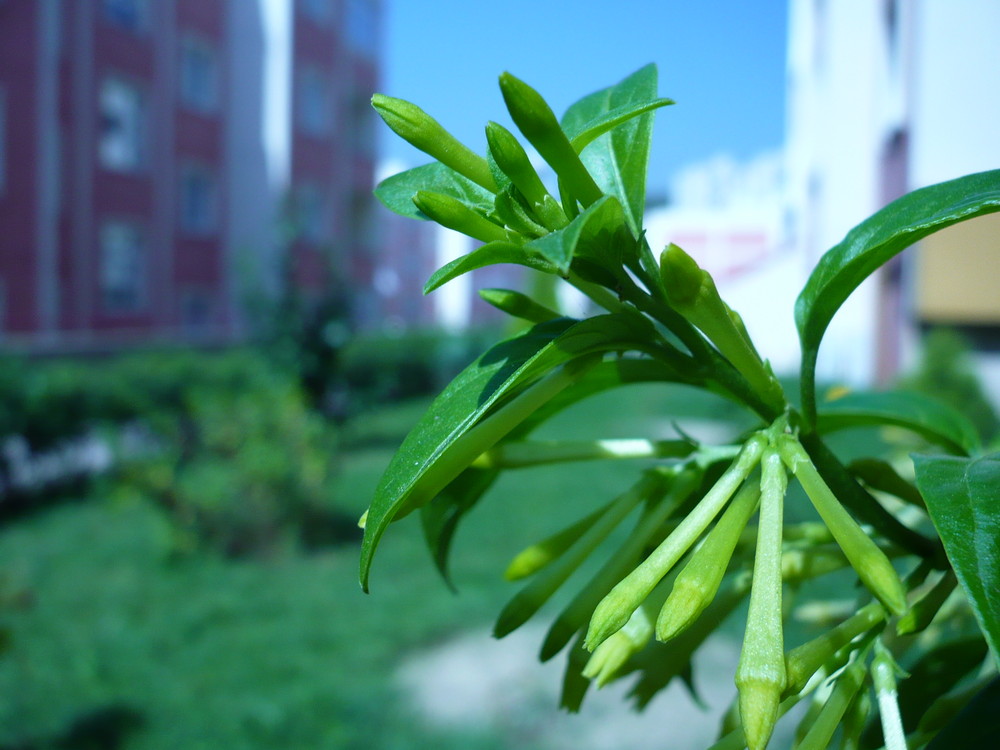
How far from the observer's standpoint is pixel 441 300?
25.0m

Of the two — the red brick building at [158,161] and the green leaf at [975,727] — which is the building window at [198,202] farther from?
the green leaf at [975,727]

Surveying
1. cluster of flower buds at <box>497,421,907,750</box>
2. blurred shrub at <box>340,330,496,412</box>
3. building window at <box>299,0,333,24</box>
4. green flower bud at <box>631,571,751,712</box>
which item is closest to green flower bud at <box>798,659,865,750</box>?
cluster of flower buds at <box>497,421,907,750</box>

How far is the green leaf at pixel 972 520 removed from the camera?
29 cm

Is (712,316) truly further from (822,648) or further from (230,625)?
(230,625)

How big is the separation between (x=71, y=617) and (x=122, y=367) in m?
4.36

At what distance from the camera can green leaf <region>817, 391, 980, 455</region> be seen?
1.74ft

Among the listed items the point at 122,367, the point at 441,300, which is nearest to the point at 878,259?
the point at 122,367

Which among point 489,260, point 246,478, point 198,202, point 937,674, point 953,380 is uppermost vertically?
point 198,202

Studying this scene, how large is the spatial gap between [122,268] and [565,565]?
13.3 m

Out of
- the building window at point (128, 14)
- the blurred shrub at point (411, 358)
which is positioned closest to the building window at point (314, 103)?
the building window at point (128, 14)

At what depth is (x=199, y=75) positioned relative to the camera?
13805 millimetres

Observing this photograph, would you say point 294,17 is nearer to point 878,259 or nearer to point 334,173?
point 334,173

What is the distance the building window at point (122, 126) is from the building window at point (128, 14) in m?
0.75

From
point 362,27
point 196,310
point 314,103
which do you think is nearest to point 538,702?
point 196,310
